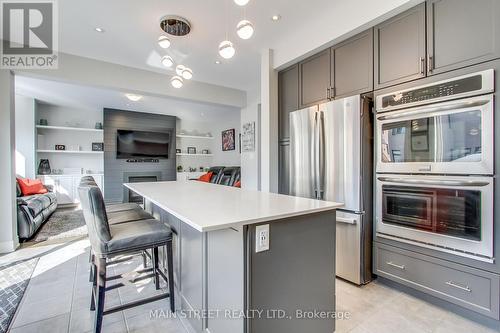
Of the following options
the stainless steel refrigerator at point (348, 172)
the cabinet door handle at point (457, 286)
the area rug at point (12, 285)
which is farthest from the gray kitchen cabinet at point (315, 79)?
the area rug at point (12, 285)

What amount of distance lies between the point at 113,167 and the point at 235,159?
11.0ft

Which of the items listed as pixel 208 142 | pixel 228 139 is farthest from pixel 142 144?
pixel 228 139

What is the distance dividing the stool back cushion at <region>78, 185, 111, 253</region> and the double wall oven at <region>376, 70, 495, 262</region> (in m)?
2.24

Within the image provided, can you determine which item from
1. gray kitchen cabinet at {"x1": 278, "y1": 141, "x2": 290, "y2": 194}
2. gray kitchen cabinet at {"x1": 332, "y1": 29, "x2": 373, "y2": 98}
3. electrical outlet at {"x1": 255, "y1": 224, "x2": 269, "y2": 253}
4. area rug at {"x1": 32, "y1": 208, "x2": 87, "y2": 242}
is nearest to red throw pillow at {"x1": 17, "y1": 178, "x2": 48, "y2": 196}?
area rug at {"x1": 32, "y1": 208, "x2": 87, "y2": 242}

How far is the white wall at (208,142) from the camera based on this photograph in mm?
7496

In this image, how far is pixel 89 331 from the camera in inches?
65.1

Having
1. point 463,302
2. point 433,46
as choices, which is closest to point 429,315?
point 463,302

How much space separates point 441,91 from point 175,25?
269cm

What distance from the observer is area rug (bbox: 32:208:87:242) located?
3.71 metres

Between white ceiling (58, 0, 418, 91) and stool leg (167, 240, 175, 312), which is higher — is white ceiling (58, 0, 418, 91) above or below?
above

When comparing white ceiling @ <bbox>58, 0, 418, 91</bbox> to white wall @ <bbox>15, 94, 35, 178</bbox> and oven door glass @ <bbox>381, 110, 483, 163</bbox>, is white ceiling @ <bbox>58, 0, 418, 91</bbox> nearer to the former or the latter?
oven door glass @ <bbox>381, 110, 483, 163</bbox>

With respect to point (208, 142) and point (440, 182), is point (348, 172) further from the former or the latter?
point (208, 142)

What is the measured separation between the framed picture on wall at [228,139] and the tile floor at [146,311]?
520 centimetres

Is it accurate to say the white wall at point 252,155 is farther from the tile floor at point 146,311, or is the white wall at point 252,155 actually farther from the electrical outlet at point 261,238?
the electrical outlet at point 261,238
